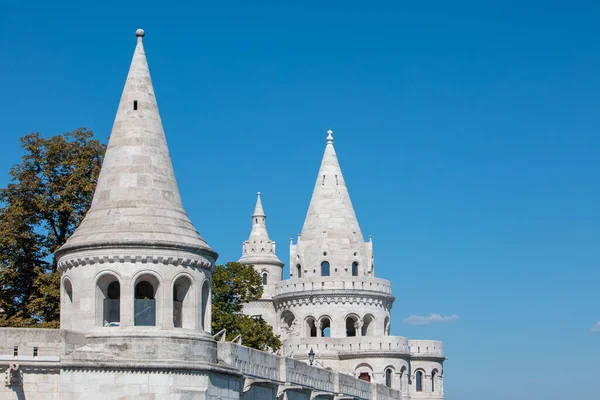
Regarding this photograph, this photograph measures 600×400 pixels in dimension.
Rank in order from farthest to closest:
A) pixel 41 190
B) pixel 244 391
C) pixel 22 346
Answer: pixel 41 190, pixel 244 391, pixel 22 346

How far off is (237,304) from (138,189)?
2589 centimetres

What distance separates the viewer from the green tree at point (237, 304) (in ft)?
167

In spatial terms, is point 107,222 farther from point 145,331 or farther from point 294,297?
point 294,297

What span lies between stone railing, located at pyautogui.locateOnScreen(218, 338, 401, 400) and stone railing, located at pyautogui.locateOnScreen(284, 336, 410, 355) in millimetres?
10588

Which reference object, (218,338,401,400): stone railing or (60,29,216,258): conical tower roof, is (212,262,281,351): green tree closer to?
(218,338,401,400): stone railing

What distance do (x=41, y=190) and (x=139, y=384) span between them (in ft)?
49.8

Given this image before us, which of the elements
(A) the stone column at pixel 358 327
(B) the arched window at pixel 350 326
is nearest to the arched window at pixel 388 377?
(A) the stone column at pixel 358 327

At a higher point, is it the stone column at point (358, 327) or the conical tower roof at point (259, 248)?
the conical tower roof at point (259, 248)

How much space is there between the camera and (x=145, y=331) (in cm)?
2712

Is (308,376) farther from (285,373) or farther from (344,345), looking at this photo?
(344,345)

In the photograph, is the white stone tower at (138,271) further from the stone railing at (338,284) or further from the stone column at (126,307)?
the stone railing at (338,284)

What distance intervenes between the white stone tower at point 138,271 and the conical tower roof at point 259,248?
159 ft

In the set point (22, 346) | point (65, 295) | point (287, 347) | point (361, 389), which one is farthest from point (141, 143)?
point (287, 347)

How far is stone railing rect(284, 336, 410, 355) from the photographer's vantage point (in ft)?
196
